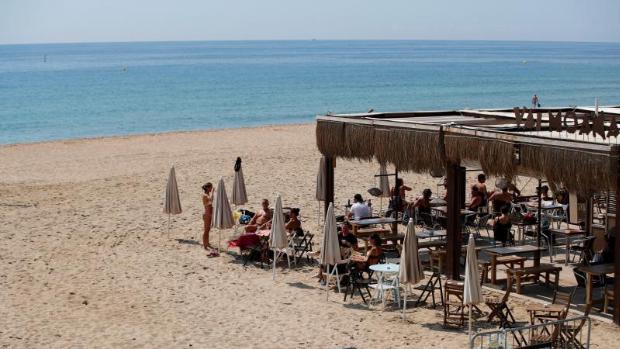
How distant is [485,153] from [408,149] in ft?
4.93

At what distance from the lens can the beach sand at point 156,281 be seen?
11.2 metres

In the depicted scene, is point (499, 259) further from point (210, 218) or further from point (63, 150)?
point (63, 150)

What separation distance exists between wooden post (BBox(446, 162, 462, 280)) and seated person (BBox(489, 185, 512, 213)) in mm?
3442

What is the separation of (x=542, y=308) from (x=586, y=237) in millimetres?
4006

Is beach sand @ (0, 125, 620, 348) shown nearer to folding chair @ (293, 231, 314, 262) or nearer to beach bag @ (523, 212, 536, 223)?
folding chair @ (293, 231, 314, 262)

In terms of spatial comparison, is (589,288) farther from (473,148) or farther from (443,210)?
(443,210)

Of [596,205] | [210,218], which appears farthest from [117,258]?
[596,205]

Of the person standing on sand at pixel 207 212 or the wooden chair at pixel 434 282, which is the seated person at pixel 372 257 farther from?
the person standing on sand at pixel 207 212

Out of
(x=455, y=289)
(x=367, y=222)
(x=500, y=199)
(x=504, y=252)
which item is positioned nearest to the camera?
(x=455, y=289)

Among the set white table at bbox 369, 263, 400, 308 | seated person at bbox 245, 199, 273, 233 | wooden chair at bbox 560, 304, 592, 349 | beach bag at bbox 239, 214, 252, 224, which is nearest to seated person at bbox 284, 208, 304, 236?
seated person at bbox 245, 199, 273, 233

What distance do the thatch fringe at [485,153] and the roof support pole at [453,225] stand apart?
0.83ft

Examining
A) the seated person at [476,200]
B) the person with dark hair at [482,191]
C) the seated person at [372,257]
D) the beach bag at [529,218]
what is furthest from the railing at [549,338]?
the person with dark hair at [482,191]

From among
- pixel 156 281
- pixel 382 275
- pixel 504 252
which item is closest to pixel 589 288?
pixel 504 252

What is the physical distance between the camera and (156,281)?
13969mm
